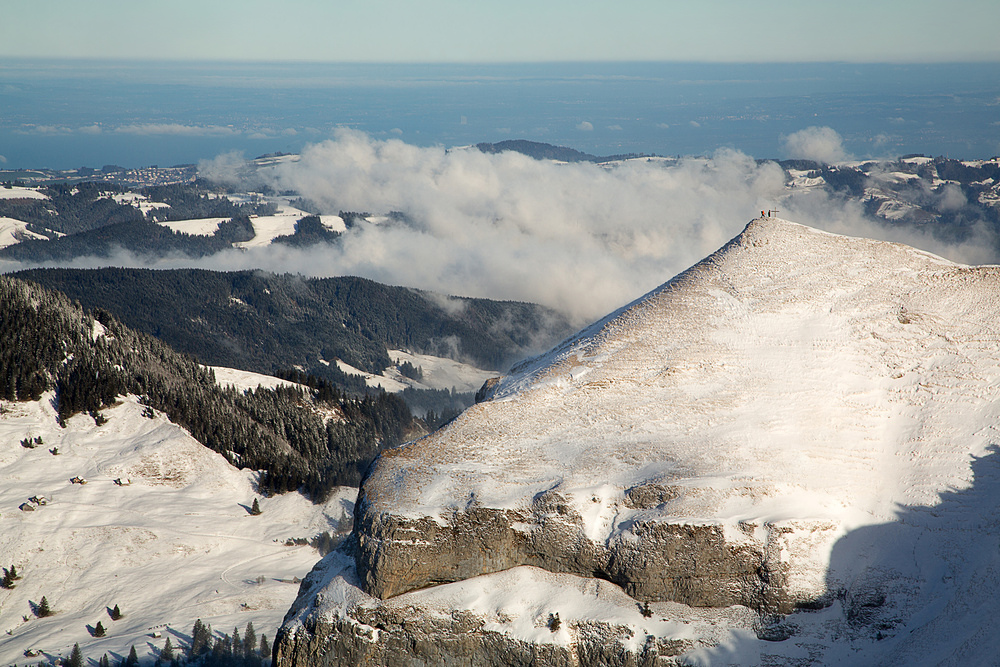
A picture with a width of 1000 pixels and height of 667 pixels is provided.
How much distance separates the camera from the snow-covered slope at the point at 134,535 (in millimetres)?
74062

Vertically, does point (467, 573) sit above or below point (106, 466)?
above

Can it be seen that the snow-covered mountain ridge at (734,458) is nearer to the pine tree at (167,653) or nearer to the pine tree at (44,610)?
the pine tree at (167,653)

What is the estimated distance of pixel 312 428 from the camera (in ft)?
494

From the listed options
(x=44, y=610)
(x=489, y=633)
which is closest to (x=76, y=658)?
(x=44, y=610)

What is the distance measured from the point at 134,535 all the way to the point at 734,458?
244 feet

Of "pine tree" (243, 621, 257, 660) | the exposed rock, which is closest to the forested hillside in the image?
"pine tree" (243, 621, 257, 660)

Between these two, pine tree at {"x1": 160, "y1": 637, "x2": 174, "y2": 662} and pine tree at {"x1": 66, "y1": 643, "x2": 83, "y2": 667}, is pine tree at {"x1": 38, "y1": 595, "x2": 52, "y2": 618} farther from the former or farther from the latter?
pine tree at {"x1": 160, "y1": 637, "x2": 174, "y2": 662}

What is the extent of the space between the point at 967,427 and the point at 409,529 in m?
39.8

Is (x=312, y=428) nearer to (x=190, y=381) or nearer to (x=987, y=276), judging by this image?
(x=190, y=381)

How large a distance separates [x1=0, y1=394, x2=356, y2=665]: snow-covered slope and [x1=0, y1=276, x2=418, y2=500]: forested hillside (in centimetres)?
333

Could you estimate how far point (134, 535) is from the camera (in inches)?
3509

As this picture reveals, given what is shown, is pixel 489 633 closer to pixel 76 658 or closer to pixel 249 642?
pixel 249 642

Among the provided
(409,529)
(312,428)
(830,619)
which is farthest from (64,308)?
(830,619)

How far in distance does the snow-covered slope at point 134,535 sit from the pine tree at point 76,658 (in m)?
1.11
